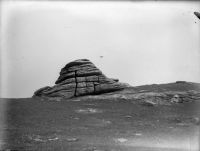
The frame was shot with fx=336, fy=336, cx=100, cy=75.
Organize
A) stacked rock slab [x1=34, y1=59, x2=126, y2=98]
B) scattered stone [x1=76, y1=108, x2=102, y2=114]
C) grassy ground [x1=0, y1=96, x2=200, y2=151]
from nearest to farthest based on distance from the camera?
grassy ground [x1=0, y1=96, x2=200, y2=151] < scattered stone [x1=76, y1=108, x2=102, y2=114] < stacked rock slab [x1=34, y1=59, x2=126, y2=98]

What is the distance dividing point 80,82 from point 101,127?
58.0ft

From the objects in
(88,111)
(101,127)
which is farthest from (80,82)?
(101,127)

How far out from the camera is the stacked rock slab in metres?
38.7

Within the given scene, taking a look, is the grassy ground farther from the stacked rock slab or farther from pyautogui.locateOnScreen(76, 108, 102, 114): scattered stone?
the stacked rock slab

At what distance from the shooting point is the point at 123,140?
838 inches

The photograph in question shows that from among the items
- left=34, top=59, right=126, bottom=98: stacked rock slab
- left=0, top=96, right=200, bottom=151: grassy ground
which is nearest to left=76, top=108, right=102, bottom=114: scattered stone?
left=0, top=96, right=200, bottom=151: grassy ground

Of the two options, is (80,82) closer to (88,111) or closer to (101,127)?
(88,111)

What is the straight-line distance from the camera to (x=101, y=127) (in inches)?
952

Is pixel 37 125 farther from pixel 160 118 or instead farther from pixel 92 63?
pixel 92 63

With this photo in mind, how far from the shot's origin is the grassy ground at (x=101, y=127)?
2064cm

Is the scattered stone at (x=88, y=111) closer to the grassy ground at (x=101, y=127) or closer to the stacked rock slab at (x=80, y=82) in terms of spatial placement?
the grassy ground at (x=101, y=127)

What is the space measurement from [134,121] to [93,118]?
3517 mm

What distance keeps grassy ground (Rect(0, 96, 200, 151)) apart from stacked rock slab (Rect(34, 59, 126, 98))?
6744 mm

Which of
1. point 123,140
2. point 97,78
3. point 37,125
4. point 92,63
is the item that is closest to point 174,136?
point 123,140
